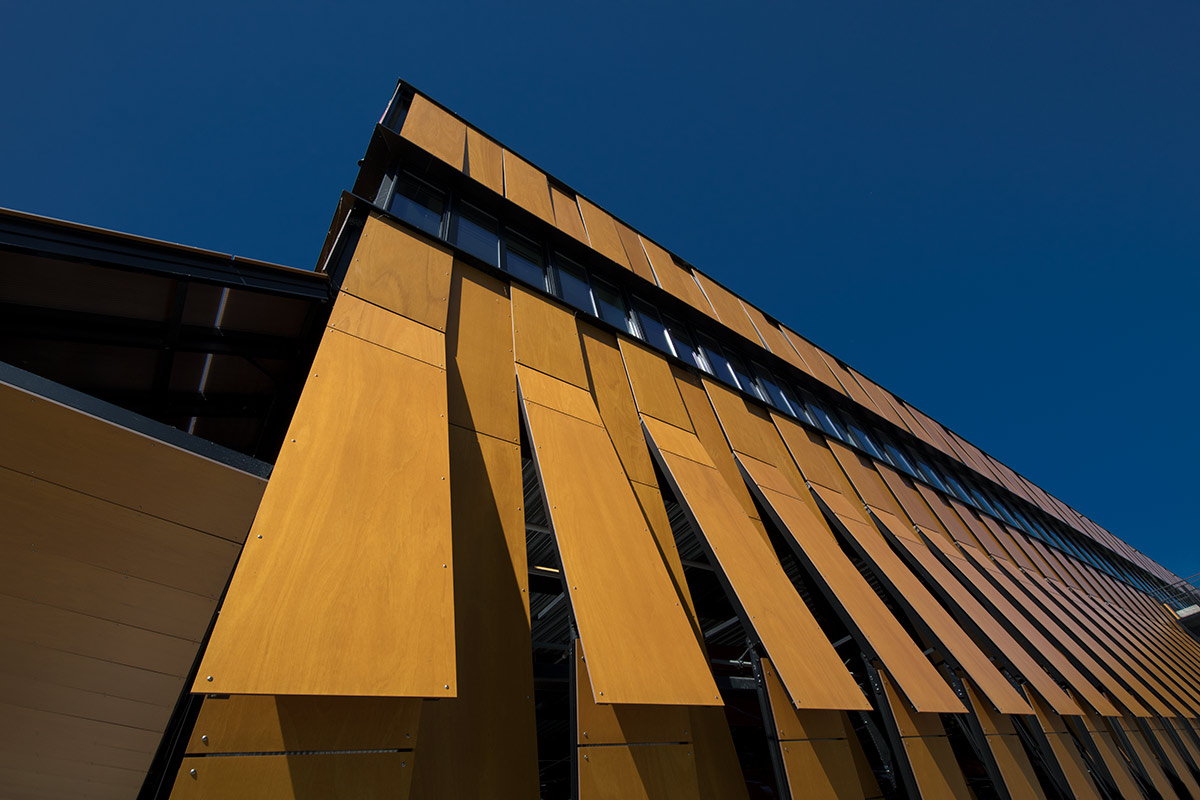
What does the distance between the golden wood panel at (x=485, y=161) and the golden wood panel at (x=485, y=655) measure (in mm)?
5036

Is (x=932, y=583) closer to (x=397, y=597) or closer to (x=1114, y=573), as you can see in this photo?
(x=397, y=597)

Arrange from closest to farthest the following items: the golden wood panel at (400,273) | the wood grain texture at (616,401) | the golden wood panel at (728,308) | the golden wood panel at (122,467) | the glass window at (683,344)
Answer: the golden wood panel at (122,467), the golden wood panel at (400,273), the wood grain texture at (616,401), the glass window at (683,344), the golden wood panel at (728,308)

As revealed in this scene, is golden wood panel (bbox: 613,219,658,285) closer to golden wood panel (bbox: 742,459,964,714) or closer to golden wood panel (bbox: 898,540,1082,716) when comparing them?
golden wood panel (bbox: 742,459,964,714)

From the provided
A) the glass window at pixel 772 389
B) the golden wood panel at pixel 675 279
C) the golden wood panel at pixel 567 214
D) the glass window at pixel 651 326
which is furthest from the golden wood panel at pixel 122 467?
the glass window at pixel 772 389

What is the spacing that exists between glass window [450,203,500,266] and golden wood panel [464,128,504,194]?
575 millimetres

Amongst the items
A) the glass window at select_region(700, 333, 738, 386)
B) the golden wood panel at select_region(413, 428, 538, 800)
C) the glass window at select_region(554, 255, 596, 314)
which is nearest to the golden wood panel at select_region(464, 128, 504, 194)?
the glass window at select_region(554, 255, 596, 314)

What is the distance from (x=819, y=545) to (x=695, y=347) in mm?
4496

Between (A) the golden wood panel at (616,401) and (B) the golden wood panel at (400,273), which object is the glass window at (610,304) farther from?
(B) the golden wood panel at (400,273)

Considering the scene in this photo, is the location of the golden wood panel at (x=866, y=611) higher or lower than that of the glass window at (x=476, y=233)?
lower

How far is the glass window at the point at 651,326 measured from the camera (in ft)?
27.3

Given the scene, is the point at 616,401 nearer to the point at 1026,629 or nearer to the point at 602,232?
the point at 602,232

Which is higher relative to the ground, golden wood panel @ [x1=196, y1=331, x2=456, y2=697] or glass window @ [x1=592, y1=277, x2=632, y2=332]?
glass window @ [x1=592, y1=277, x2=632, y2=332]

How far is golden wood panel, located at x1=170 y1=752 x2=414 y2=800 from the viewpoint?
1.93 m

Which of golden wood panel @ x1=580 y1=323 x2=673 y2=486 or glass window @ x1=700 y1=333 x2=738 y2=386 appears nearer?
golden wood panel @ x1=580 y1=323 x2=673 y2=486
